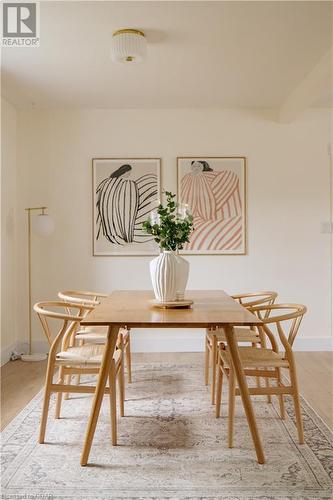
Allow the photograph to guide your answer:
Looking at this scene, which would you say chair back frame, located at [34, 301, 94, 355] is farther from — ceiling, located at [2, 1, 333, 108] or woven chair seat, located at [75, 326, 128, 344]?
ceiling, located at [2, 1, 333, 108]

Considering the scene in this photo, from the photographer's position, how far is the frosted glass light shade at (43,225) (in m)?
4.44

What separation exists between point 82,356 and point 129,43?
2031 mm

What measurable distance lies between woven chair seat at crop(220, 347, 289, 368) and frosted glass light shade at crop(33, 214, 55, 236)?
93.6 inches

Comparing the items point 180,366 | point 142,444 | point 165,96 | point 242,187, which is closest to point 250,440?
point 142,444

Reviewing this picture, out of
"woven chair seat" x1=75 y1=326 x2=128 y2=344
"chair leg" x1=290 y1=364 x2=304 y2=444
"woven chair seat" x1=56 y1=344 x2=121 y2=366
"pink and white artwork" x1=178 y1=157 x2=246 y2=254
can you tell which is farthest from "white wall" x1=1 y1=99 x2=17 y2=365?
"chair leg" x1=290 y1=364 x2=304 y2=444

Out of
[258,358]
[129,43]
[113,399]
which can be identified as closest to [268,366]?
[258,358]

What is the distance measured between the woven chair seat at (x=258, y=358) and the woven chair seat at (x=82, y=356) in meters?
0.73

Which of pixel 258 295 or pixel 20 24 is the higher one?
pixel 20 24

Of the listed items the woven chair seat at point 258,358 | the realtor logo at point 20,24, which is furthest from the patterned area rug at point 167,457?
the realtor logo at point 20,24

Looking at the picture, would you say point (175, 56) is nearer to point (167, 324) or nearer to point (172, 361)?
point (167, 324)

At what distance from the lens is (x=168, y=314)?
8.27 feet

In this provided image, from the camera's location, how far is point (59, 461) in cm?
233

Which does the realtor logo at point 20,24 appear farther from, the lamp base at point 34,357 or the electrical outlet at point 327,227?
the electrical outlet at point 327,227

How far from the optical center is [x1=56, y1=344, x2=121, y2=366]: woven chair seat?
258 centimetres
